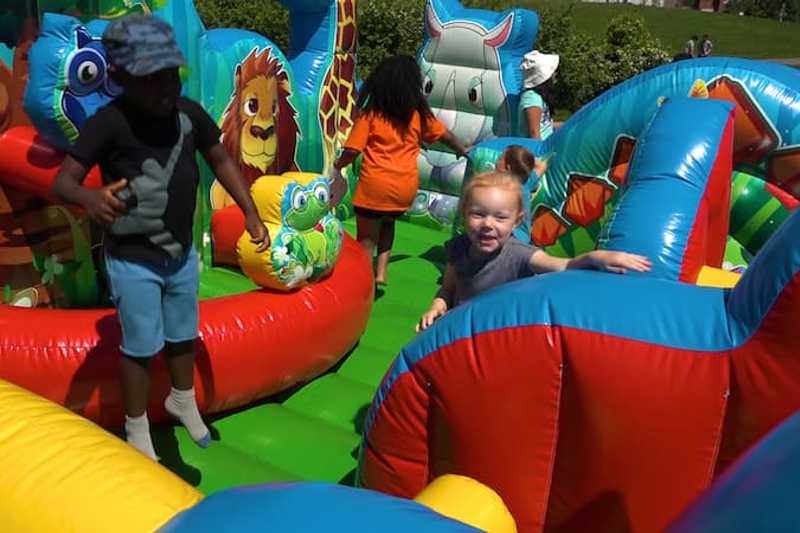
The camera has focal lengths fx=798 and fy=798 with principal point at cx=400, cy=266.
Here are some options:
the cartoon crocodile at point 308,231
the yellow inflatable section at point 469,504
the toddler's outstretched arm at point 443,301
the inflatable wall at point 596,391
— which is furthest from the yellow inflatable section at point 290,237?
the yellow inflatable section at point 469,504

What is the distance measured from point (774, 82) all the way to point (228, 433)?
277cm

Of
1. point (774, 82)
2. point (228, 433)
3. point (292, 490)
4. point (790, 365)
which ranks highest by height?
point (774, 82)

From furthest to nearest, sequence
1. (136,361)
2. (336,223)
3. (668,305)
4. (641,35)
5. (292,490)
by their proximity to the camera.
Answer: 1. (641,35)
2. (336,223)
3. (136,361)
4. (668,305)
5. (292,490)

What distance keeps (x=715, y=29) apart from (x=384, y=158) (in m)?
28.0

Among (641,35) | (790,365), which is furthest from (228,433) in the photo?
(641,35)

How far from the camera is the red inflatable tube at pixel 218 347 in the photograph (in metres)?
2.64

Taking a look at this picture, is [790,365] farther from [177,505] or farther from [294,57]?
[294,57]

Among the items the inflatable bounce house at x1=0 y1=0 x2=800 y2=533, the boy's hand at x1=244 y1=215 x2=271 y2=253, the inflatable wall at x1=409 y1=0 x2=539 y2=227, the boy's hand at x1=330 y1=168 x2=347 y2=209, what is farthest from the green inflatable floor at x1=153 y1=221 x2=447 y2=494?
the inflatable wall at x1=409 y1=0 x2=539 y2=227

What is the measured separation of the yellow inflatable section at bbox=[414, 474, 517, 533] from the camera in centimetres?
154

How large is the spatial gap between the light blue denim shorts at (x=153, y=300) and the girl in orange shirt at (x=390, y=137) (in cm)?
178

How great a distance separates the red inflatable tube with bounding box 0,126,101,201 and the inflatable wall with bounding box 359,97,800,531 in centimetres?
165

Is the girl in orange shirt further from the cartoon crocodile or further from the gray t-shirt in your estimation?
the gray t-shirt

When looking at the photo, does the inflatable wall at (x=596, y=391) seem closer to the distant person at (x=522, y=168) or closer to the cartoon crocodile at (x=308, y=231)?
the cartoon crocodile at (x=308, y=231)

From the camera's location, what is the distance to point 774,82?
354 centimetres
